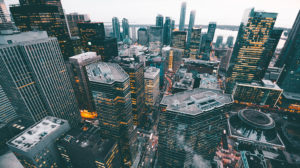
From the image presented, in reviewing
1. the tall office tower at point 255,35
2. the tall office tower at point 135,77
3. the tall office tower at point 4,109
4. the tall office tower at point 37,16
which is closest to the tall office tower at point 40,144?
the tall office tower at point 135,77

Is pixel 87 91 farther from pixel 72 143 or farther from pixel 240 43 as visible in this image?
pixel 240 43

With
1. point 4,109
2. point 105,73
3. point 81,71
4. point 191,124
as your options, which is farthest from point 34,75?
Answer: point 191,124

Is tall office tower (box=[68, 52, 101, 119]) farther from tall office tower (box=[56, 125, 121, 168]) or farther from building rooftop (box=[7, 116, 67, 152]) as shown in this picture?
tall office tower (box=[56, 125, 121, 168])

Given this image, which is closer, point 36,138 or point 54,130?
point 36,138

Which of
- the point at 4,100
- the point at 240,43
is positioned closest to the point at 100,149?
the point at 4,100

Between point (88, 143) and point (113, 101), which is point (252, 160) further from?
point (88, 143)
